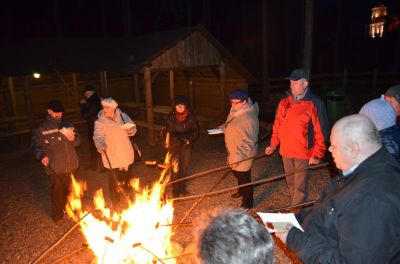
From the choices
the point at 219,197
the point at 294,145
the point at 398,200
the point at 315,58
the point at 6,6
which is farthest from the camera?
the point at 315,58

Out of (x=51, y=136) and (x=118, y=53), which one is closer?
(x=51, y=136)

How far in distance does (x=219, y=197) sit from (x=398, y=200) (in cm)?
506

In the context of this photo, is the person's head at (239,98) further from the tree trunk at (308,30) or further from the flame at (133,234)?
the tree trunk at (308,30)

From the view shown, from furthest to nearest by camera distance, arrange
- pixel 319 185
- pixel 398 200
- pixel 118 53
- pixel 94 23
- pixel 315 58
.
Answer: pixel 315 58 < pixel 94 23 < pixel 118 53 < pixel 319 185 < pixel 398 200

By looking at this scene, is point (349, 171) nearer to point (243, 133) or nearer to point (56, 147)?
point (243, 133)

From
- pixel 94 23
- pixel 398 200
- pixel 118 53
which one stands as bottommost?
pixel 398 200

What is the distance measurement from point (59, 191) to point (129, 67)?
19.5ft

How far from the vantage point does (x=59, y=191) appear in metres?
5.86

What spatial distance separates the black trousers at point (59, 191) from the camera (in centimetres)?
572

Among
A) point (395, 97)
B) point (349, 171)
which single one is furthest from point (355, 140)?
point (395, 97)

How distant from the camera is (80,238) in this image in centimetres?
550

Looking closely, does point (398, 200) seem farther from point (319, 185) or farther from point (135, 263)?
point (319, 185)

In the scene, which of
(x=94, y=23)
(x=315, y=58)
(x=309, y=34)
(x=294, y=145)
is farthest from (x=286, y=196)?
(x=315, y=58)

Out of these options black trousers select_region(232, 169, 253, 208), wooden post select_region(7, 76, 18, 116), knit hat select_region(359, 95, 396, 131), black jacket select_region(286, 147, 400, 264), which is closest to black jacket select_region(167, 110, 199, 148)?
black trousers select_region(232, 169, 253, 208)
